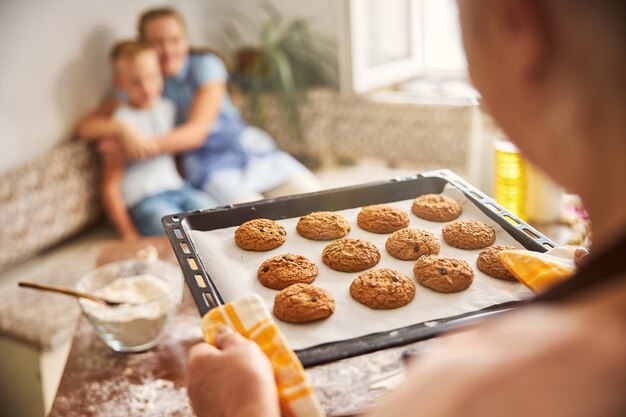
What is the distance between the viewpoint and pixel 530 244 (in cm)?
111

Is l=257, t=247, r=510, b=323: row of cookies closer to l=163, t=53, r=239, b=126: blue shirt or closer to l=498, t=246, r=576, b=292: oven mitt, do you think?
l=498, t=246, r=576, b=292: oven mitt

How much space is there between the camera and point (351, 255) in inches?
46.3

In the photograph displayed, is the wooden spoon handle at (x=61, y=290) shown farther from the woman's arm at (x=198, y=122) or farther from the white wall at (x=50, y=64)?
the woman's arm at (x=198, y=122)

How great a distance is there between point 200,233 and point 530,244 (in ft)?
1.88

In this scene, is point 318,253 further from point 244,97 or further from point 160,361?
point 244,97

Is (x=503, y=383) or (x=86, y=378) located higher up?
(x=503, y=383)

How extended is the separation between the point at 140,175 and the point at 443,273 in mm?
2267

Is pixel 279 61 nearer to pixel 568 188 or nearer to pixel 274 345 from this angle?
pixel 274 345

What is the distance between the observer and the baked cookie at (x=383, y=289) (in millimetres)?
1032

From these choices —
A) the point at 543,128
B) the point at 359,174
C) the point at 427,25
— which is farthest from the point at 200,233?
the point at 427,25

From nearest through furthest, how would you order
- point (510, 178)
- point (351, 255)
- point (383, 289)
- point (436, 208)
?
1. point (383, 289)
2. point (351, 255)
3. point (436, 208)
4. point (510, 178)

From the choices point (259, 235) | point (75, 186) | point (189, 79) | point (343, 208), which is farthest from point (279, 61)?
point (259, 235)

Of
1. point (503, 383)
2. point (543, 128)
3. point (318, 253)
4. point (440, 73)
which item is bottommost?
point (440, 73)

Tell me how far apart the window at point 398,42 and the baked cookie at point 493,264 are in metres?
2.65
